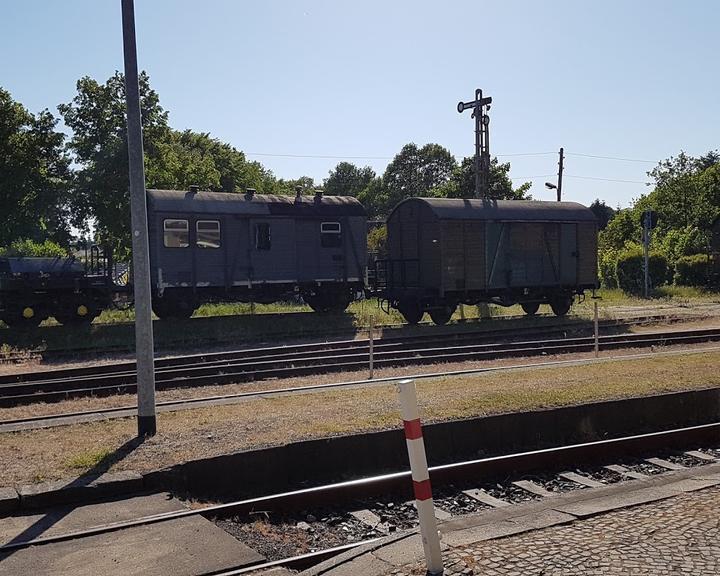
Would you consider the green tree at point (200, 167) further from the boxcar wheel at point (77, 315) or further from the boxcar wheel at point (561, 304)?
the boxcar wheel at point (561, 304)

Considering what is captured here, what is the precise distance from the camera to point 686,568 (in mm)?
4801

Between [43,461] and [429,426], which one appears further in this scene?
[429,426]

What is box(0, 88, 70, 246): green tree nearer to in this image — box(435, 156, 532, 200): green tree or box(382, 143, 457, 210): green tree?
box(435, 156, 532, 200): green tree

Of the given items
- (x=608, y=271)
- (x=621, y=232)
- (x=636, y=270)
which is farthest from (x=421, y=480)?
(x=621, y=232)

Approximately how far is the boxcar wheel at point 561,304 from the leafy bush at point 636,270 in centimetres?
1233

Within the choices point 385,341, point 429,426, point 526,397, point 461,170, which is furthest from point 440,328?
point 461,170

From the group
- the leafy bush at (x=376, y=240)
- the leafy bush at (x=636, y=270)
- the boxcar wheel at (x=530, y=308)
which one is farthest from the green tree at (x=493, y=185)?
the boxcar wheel at (x=530, y=308)

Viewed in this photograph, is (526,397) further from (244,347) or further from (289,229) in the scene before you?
(289,229)

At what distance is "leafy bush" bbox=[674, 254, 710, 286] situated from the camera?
37.9m

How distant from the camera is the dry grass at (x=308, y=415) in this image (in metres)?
8.12

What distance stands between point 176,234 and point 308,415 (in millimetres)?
13329

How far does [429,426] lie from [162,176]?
26.0 meters

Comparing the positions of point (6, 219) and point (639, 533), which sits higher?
point (6, 219)

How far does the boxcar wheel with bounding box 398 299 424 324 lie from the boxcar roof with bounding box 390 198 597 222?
106 inches
